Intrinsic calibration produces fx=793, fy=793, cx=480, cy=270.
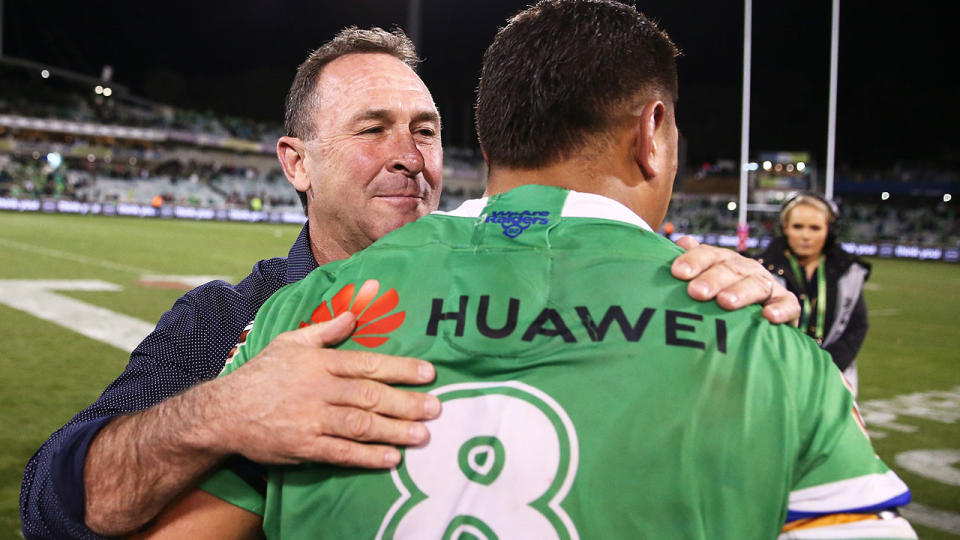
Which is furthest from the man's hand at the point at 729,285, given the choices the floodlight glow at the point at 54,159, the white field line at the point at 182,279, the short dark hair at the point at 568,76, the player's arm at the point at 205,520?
the floodlight glow at the point at 54,159

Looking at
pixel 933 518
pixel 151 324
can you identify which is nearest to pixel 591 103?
pixel 933 518

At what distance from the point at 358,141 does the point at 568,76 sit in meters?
1.39

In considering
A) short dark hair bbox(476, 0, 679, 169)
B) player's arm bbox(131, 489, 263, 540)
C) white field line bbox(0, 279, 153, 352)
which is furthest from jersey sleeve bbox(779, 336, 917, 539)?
white field line bbox(0, 279, 153, 352)

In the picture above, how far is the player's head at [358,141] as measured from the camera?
2.61m

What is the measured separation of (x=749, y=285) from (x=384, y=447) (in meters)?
0.64

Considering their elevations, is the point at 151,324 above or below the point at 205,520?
below

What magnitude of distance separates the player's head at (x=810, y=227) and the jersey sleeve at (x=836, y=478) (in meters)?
4.28

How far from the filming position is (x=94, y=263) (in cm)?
1595

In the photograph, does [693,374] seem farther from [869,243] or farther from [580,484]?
[869,243]

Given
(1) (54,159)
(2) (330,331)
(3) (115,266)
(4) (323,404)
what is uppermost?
(1) (54,159)

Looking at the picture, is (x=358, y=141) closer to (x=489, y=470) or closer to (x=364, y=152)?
(x=364, y=152)

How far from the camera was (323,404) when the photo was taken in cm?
130

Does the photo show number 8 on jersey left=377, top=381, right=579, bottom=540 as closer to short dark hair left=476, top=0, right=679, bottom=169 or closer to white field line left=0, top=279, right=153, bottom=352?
short dark hair left=476, top=0, right=679, bottom=169

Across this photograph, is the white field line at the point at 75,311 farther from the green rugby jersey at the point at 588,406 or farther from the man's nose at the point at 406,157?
the green rugby jersey at the point at 588,406
